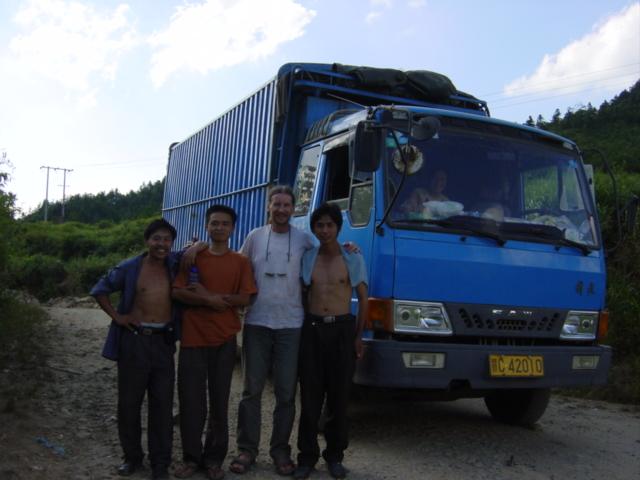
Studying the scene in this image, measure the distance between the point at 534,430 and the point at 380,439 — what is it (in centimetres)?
151

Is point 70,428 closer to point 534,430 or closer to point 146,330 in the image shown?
point 146,330

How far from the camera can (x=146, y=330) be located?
3.96 meters

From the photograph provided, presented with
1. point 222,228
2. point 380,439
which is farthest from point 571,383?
point 222,228

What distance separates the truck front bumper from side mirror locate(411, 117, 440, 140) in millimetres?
1325

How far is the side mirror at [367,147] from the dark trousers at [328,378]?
1.02 m

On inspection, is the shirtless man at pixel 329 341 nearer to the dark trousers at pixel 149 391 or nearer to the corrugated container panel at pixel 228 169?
the dark trousers at pixel 149 391

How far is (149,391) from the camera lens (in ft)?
13.4

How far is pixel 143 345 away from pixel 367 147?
1874 mm

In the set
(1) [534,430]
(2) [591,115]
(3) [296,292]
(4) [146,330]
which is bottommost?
(1) [534,430]

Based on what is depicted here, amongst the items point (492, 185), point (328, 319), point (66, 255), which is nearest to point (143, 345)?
point (328, 319)

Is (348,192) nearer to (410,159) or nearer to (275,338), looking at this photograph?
(410,159)

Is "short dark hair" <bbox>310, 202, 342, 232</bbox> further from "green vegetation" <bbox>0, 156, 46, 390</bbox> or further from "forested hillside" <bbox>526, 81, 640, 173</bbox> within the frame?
"forested hillside" <bbox>526, 81, 640, 173</bbox>

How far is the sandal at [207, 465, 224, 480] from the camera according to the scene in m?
3.94

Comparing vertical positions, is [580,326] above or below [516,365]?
above
